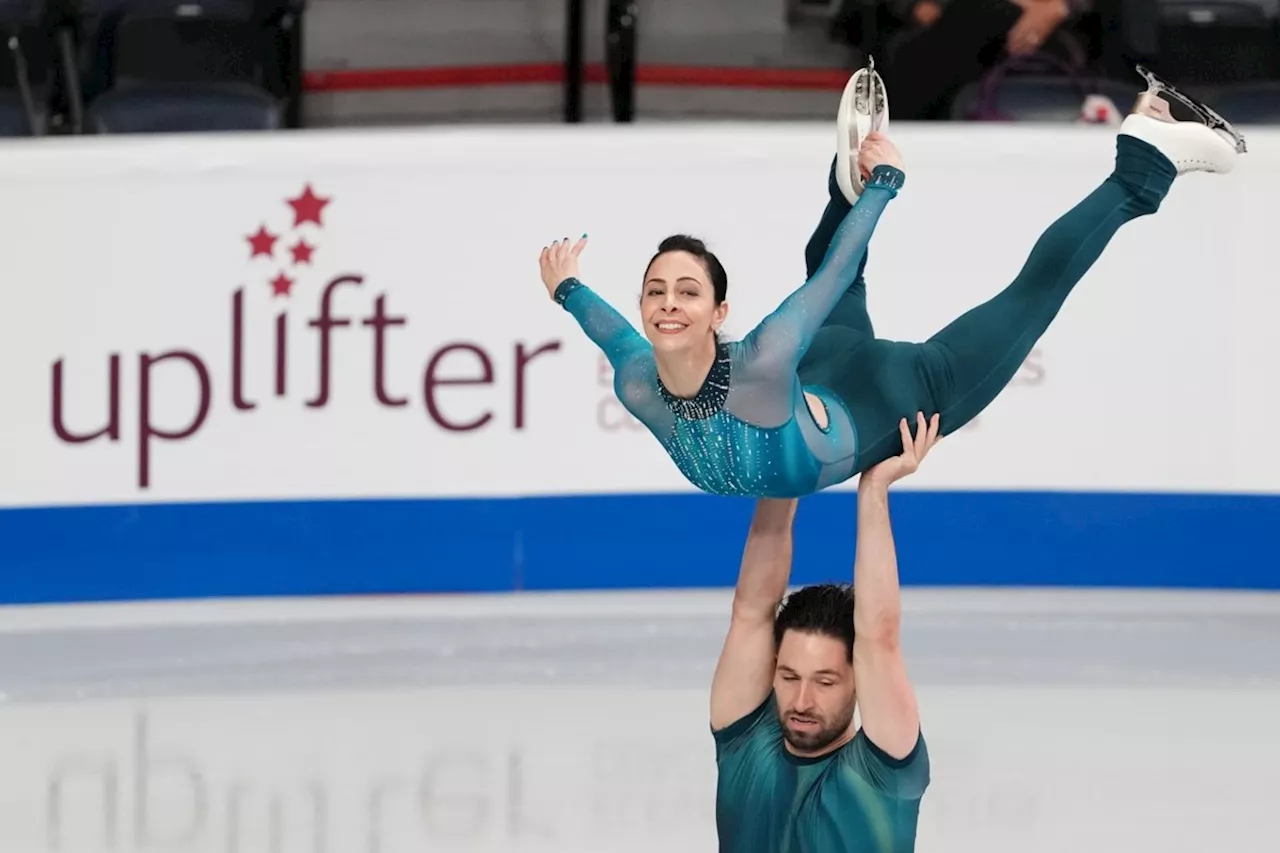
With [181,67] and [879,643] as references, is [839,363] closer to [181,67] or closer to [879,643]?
[879,643]

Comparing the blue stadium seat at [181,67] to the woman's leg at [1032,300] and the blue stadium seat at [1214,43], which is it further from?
the woman's leg at [1032,300]

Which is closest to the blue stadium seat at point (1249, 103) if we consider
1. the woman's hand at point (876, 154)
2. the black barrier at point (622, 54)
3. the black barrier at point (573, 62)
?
the black barrier at point (622, 54)

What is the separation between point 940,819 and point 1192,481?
112 inches

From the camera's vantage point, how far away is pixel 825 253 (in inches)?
161

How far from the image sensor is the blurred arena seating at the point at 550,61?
313 inches

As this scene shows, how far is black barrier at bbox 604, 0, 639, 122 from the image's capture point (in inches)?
324

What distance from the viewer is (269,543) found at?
24.5 ft

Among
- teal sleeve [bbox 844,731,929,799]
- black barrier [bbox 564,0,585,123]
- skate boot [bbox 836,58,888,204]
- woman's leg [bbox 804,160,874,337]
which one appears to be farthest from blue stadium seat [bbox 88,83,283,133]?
teal sleeve [bbox 844,731,929,799]

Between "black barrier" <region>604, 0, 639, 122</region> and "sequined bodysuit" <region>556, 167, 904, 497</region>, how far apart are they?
4.49 metres

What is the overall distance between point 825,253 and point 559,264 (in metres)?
0.50

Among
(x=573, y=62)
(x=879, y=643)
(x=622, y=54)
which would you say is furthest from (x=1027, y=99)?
(x=879, y=643)

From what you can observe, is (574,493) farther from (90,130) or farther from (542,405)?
(90,130)

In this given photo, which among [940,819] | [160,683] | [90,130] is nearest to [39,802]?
[160,683]

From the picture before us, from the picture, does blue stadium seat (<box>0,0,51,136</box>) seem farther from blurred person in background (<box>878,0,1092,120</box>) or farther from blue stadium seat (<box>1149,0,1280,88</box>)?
blue stadium seat (<box>1149,0,1280,88</box>)
